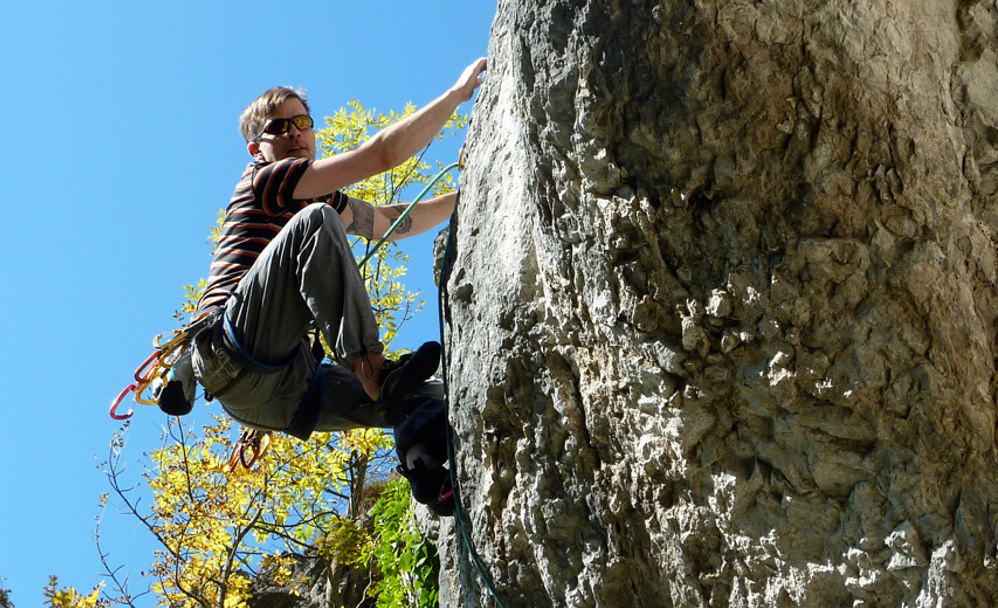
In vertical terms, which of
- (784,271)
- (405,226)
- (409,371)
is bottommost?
(784,271)

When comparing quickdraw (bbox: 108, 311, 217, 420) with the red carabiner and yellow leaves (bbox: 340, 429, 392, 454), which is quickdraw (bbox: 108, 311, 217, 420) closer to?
the red carabiner

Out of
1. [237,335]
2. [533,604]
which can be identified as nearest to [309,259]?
[237,335]

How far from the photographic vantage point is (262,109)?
17.6ft

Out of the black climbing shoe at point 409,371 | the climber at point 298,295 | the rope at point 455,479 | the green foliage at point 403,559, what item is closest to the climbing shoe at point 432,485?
the rope at point 455,479

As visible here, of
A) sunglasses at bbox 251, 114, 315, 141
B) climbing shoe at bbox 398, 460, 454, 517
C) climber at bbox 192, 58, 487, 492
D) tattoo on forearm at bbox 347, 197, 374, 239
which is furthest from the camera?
tattoo on forearm at bbox 347, 197, 374, 239

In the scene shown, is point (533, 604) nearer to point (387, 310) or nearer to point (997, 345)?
point (997, 345)

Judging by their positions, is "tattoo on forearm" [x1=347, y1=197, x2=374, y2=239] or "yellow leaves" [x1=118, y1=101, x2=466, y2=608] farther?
"yellow leaves" [x1=118, y1=101, x2=466, y2=608]

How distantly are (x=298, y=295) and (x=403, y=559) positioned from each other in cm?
206

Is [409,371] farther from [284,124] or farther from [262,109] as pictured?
[262,109]

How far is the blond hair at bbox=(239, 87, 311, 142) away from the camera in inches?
211

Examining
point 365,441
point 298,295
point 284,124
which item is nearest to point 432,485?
point 298,295

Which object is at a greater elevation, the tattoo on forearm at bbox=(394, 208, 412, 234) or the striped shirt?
the tattoo on forearm at bbox=(394, 208, 412, 234)

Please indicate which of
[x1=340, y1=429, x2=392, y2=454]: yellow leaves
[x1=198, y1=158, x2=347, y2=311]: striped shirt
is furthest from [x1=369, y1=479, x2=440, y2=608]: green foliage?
[x1=340, y1=429, x2=392, y2=454]: yellow leaves

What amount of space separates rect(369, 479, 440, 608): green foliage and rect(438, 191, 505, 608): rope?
121 cm
